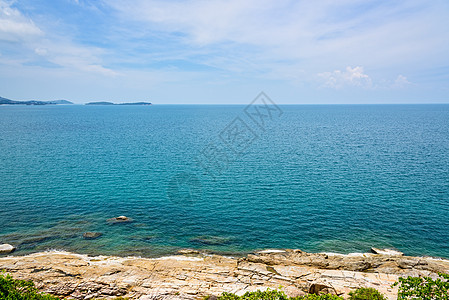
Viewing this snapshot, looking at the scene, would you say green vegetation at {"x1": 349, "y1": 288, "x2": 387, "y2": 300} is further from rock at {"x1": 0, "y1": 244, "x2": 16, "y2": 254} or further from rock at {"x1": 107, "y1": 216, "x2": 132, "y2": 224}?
rock at {"x1": 0, "y1": 244, "x2": 16, "y2": 254}

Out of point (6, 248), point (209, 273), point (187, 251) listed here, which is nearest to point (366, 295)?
point (209, 273)

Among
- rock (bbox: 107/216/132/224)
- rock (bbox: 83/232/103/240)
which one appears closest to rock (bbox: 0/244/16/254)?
rock (bbox: 83/232/103/240)

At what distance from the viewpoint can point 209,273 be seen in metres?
32.5

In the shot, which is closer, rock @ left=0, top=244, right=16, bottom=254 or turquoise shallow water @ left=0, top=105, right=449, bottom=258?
rock @ left=0, top=244, right=16, bottom=254

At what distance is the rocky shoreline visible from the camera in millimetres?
28469

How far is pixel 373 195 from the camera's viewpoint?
5806 centimetres

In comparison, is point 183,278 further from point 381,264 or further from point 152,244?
point 381,264

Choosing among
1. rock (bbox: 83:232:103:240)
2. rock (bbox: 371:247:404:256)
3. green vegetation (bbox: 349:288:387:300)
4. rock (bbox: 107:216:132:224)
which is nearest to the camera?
green vegetation (bbox: 349:288:387:300)

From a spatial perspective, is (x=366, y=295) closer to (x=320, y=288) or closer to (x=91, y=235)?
(x=320, y=288)

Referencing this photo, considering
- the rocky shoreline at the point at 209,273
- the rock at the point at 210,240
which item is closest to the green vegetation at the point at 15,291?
the rocky shoreline at the point at 209,273

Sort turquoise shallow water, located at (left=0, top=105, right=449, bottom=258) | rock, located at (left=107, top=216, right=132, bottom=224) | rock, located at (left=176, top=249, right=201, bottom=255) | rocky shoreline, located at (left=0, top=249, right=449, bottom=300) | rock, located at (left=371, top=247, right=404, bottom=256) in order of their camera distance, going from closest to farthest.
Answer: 1. rocky shoreline, located at (left=0, top=249, right=449, bottom=300)
2. rock, located at (left=371, top=247, right=404, bottom=256)
3. rock, located at (left=176, top=249, right=201, bottom=255)
4. turquoise shallow water, located at (left=0, top=105, right=449, bottom=258)
5. rock, located at (left=107, top=216, right=132, bottom=224)

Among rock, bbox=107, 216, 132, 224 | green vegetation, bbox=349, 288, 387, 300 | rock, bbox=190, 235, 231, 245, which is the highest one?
green vegetation, bbox=349, 288, 387, 300

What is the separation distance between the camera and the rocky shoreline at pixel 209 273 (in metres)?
28.5

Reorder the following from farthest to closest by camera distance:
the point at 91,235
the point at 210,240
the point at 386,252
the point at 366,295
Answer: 1. the point at 91,235
2. the point at 210,240
3. the point at 386,252
4. the point at 366,295
